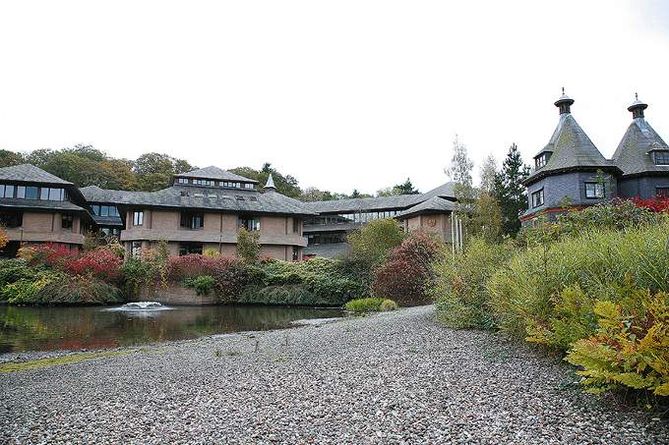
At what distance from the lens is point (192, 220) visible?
40938 millimetres

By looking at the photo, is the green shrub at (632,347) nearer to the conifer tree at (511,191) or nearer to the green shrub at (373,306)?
the green shrub at (373,306)

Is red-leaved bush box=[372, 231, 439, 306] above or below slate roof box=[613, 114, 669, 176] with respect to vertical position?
below

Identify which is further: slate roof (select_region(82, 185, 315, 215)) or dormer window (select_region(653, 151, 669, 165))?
slate roof (select_region(82, 185, 315, 215))

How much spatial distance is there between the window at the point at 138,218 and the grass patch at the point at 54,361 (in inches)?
1109

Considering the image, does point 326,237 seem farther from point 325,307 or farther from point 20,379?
point 20,379

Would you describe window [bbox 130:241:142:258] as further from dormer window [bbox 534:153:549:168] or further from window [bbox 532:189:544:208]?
dormer window [bbox 534:153:549:168]

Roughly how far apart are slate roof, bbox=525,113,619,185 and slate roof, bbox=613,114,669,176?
1.88 meters

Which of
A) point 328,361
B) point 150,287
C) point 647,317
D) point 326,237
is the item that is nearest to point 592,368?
point 647,317

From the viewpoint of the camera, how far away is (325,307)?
95.1 ft

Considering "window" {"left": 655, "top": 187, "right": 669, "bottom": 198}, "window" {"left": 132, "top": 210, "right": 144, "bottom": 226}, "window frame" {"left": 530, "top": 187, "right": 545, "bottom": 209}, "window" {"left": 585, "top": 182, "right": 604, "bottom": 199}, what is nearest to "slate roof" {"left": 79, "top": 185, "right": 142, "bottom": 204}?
"window" {"left": 132, "top": 210, "right": 144, "bottom": 226}

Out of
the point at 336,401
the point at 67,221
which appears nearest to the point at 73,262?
the point at 67,221

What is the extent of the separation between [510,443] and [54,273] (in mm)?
31468

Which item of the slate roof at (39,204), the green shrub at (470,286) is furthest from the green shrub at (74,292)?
the green shrub at (470,286)

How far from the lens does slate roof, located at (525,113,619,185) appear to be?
100 ft
